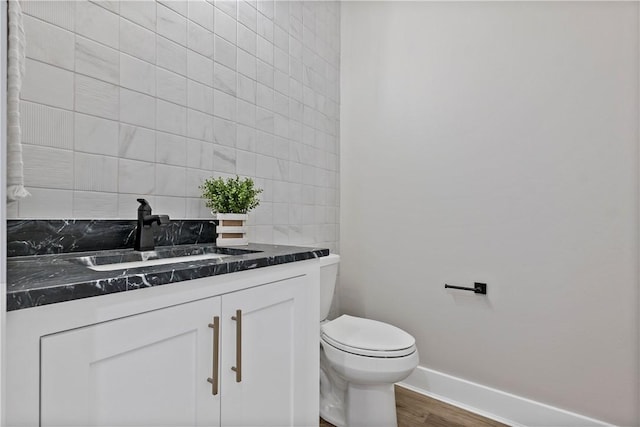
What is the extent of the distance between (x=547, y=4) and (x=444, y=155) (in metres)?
0.84

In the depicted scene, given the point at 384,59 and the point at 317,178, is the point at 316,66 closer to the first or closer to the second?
the point at 384,59

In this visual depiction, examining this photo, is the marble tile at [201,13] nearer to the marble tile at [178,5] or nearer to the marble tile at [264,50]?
the marble tile at [178,5]

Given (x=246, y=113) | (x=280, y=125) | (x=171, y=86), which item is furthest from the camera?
(x=280, y=125)

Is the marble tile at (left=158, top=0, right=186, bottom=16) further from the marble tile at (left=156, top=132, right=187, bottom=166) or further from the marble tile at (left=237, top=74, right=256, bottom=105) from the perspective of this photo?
the marble tile at (left=156, top=132, right=187, bottom=166)

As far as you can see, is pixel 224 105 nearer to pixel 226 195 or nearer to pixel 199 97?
pixel 199 97

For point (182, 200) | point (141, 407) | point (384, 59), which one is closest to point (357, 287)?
point (182, 200)

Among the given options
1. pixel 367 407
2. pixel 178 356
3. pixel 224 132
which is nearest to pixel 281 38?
pixel 224 132

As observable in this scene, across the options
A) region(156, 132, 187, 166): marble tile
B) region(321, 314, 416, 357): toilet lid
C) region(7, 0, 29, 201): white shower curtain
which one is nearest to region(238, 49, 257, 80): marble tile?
region(156, 132, 187, 166): marble tile

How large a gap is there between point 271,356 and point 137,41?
3.87 ft

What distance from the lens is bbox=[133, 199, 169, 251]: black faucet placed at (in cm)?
112

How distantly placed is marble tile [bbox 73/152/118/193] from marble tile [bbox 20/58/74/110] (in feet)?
0.53

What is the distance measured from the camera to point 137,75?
121 cm

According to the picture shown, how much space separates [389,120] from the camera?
2.15 meters

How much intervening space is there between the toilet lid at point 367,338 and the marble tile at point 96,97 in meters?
1.26
